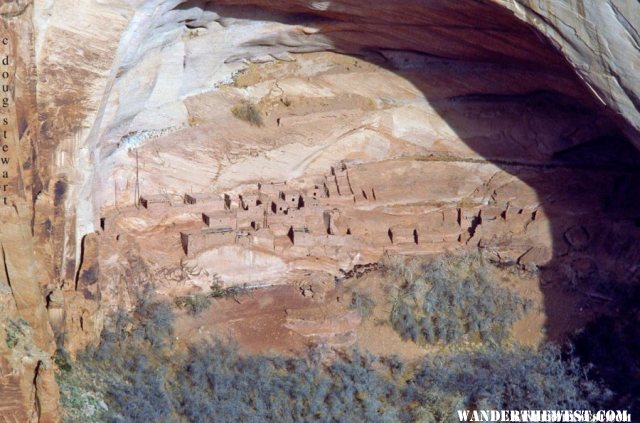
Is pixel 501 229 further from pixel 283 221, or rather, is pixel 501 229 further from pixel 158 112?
pixel 158 112

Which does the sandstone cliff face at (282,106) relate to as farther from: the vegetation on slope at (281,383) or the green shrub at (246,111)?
the vegetation on slope at (281,383)

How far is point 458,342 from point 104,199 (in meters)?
4.94

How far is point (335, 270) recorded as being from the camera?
50.6 feet

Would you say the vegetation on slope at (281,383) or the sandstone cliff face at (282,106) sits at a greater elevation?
the sandstone cliff face at (282,106)

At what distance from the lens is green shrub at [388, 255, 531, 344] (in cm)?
1484

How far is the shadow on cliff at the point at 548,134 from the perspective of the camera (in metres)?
14.5

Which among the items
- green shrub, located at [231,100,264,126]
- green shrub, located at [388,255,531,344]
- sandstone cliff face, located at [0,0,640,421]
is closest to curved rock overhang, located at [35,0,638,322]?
sandstone cliff face, located at [0,0,640,421]

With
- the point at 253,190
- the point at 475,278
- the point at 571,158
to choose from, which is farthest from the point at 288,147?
the point at 571,158

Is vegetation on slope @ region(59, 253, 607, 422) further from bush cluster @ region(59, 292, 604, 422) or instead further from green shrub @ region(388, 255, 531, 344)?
green shrub @ region(388, 255, 531, 344)

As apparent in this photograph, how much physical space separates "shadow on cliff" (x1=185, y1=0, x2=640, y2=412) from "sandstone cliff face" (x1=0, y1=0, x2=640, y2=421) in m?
0.03

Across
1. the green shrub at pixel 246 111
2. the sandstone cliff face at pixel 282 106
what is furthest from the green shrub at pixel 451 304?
the green shrub at pixel 246 111

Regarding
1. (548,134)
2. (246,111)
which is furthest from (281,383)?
(548,134)

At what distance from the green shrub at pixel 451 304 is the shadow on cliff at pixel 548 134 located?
2.08ft

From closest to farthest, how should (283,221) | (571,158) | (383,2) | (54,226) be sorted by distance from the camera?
(54,226)
(383,2)
(283,221)
(571,158)
